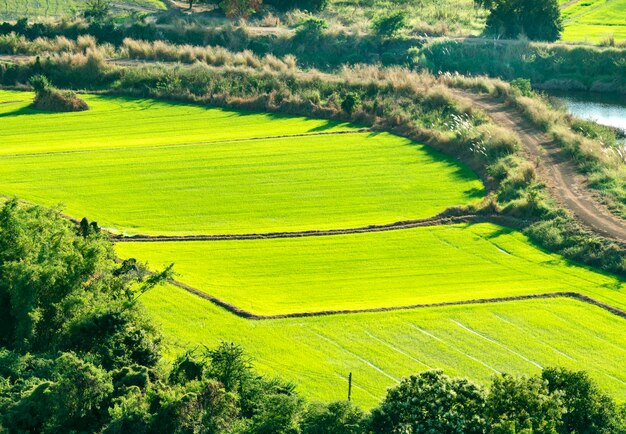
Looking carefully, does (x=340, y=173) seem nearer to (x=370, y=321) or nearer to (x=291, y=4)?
(x=370, y=321)

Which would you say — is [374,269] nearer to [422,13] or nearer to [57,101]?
[57,101]

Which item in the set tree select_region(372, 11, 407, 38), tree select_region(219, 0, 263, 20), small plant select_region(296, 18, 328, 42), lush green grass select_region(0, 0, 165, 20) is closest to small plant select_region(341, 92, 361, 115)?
tree select_region(372, 11, 407, 38)

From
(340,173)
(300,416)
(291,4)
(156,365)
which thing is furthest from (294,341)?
(291,4)

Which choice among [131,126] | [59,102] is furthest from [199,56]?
[131,126]

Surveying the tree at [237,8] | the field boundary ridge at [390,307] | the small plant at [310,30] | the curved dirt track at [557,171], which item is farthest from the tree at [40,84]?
the field boundary ridge at [390,307]

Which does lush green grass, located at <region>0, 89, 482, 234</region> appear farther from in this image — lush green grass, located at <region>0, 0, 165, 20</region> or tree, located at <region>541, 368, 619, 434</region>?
lush green grass, located at <region>0, 0, 165, 20</region>

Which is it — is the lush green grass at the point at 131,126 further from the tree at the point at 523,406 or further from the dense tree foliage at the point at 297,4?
the tree at the point at 523,406

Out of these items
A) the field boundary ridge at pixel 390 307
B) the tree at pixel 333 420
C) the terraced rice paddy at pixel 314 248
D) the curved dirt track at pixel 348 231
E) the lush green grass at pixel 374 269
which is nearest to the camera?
the tree at pixel 333 420
